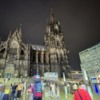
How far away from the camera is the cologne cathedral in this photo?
39656 mm

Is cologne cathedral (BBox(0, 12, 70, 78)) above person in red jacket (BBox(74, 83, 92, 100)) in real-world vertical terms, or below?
above

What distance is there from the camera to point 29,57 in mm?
43344

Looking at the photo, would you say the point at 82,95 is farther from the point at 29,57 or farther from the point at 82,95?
the point at 29,57

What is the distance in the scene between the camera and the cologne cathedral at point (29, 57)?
130 ft

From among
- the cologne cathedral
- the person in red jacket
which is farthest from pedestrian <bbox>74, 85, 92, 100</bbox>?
the cologne cathedral

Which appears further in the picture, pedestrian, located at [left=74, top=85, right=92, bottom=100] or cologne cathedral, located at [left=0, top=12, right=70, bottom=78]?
cologne cathedral, located at [left=0, top=12, right=70, bottom=78]

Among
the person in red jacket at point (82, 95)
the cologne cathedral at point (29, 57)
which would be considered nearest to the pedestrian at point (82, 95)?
the person in red jacket at point (82, 95)

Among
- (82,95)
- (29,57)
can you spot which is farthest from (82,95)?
(29,57)

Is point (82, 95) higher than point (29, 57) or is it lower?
lower

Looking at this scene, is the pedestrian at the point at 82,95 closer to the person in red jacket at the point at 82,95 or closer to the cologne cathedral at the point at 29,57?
the person in red jacket at the point at 82,95

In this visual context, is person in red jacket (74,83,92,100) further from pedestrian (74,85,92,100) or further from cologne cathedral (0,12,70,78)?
cologne cathedral (0,12,70,78)

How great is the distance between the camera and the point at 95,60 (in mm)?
32219

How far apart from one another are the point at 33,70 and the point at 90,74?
23.1 meters

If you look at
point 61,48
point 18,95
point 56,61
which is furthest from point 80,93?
point 61,48
